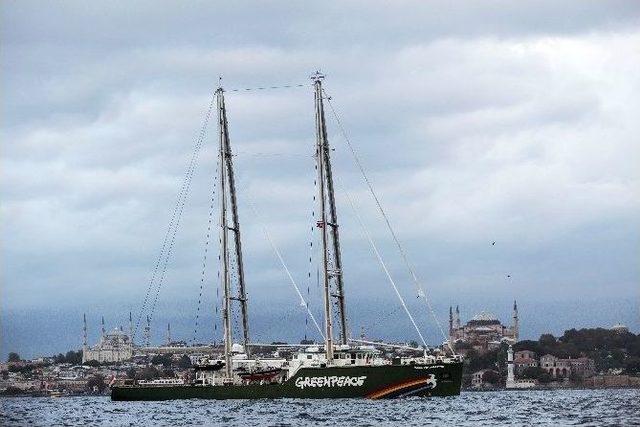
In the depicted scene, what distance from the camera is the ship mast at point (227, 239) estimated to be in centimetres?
11619

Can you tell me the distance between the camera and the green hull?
106 m

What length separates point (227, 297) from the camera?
117 m

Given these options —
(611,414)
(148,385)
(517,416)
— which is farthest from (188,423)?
(148,385)

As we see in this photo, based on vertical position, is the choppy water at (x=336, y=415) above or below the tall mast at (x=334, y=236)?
below

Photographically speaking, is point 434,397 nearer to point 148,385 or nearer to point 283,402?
point 283,402

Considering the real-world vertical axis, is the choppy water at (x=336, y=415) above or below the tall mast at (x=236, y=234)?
below

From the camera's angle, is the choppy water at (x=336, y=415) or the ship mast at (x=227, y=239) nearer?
the choppy water at (x=336, y=415)

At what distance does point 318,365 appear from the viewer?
354 ft

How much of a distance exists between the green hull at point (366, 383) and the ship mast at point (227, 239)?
22.0 feet

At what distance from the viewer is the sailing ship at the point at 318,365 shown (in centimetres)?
10644

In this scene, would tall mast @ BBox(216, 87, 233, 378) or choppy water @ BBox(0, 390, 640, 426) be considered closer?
choppy water @ BBox(0, 390, 640, 426)

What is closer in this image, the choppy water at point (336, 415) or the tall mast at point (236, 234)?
the choppy water at point (336, 415)

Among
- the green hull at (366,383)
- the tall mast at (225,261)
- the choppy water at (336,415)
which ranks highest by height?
the tall mast at (225,261)

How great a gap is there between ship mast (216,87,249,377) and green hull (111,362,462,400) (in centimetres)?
672
